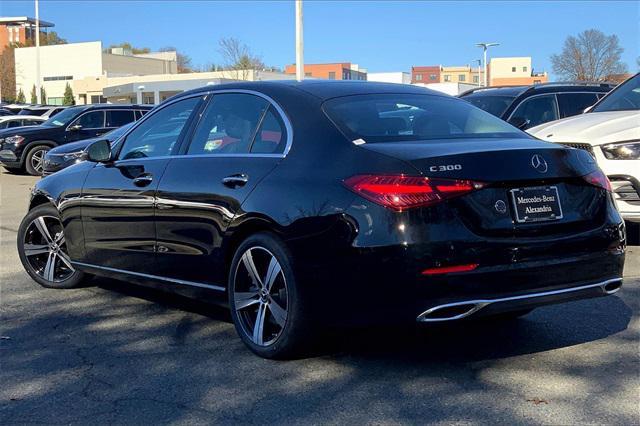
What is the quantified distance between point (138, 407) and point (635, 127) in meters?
5.46

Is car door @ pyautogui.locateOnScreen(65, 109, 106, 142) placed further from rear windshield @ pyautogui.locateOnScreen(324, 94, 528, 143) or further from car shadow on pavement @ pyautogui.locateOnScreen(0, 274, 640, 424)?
rear windshield @ pyautogui.locateOnScreen(324, 94, 528, 143)

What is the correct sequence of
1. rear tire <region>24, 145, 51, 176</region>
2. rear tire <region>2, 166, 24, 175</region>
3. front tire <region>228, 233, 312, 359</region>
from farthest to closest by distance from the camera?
rear tire <region>2, 166, 24, 175</region> → rear tire <region>24, 145, 51, 176</region> → front tire <region>228, 233, 312, 359</region>

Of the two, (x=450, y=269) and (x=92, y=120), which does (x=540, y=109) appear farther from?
(x=92, y=120)

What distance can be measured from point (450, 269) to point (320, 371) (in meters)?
1.02

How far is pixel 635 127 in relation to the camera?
22.8 feet

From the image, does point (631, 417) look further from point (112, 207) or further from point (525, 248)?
point (112, 207)

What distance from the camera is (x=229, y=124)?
4.79 m

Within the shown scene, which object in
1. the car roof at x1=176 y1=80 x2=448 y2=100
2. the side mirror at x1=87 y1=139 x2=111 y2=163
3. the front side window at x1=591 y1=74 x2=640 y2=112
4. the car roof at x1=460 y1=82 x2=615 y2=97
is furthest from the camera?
the car roof at x1=460 y1=82 x2=615 y2=97

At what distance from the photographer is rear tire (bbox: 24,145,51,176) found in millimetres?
17000

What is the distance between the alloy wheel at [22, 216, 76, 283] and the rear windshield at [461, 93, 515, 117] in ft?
20.1

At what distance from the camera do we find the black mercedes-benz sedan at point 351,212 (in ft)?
11.8

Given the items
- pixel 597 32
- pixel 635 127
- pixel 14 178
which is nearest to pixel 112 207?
pixel 635 127

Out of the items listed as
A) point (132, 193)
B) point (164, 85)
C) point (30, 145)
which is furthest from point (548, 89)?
point (164, 85)

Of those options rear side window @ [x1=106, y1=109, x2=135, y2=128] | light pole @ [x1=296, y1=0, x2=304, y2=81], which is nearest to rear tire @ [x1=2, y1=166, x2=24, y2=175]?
rear side window @ [x1=106, y1=109, x2=135, y2=128]
